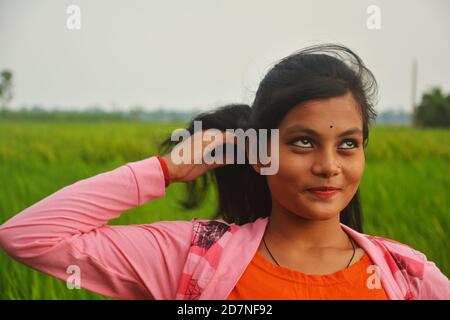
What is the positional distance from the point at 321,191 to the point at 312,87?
0.65 ft

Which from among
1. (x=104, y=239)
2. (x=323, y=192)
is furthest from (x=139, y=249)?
(x=323, y=192)

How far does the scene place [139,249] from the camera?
1.06m

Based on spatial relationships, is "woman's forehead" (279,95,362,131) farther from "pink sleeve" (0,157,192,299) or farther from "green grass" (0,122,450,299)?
"green grass" (0,122,450,299)

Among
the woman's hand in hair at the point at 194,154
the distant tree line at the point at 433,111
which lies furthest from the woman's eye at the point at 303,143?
the distant tree line at the point at 433,111

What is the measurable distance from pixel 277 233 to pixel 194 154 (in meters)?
0.24

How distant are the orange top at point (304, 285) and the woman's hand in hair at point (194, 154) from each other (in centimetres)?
25

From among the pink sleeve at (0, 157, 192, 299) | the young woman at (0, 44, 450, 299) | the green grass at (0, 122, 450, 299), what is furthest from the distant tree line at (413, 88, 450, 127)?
the pink sleeve at (0, 157, 192, 299)

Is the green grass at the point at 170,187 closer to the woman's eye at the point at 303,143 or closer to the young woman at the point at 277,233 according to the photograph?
the young woman at the point at 277,233

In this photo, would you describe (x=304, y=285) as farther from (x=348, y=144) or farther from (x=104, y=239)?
(x=104, y=239)

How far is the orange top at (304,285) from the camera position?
3.32 feet

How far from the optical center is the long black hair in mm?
1052

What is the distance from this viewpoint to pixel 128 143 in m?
4.51
